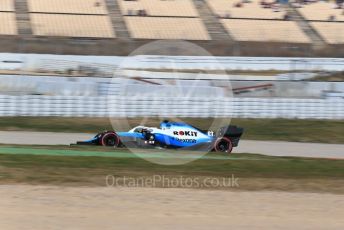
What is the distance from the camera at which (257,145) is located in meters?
19.2

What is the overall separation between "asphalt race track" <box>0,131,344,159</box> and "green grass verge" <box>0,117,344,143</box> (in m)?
0.89

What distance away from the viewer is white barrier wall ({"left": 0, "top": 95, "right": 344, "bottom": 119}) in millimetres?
21453

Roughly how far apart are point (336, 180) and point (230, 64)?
67.4 feet

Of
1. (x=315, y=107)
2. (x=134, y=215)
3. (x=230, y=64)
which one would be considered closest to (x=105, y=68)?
(x=230, y=64)

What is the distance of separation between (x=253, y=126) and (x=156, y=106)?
3.54 meters

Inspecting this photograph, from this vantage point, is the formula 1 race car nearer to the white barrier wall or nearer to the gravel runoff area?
the white barrier wall

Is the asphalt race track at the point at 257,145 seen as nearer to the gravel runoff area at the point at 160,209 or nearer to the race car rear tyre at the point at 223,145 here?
the race car rear tyre at the point at 223,145

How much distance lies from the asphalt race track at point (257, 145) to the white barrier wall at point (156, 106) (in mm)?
1763

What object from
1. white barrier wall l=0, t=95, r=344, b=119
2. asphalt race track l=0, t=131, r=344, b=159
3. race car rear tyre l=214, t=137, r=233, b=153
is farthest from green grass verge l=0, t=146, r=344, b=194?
white barrier wall l=0, t=95, r=344, b=119

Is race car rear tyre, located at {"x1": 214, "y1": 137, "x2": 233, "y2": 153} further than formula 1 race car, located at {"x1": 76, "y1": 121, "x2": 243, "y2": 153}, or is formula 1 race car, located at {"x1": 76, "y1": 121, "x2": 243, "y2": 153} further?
race car rear tyre, located at {"x1": 214, "y1": 137, "x2": 233, "y2": 153}

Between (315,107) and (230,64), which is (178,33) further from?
(315,107)

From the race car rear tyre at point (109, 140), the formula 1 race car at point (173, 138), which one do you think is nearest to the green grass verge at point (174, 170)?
the formula 1 race car at point (173, 138)

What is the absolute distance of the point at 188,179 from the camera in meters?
9.88

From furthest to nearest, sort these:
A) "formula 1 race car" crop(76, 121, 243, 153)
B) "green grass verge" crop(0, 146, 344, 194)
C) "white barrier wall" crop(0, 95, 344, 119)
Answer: "white barrier wall" crop(0, 95, 344, 119) < "formula 1 race car" crop(76, 121, 243, 153) < "green grass verge" crop(0, 146, 344, 194)
